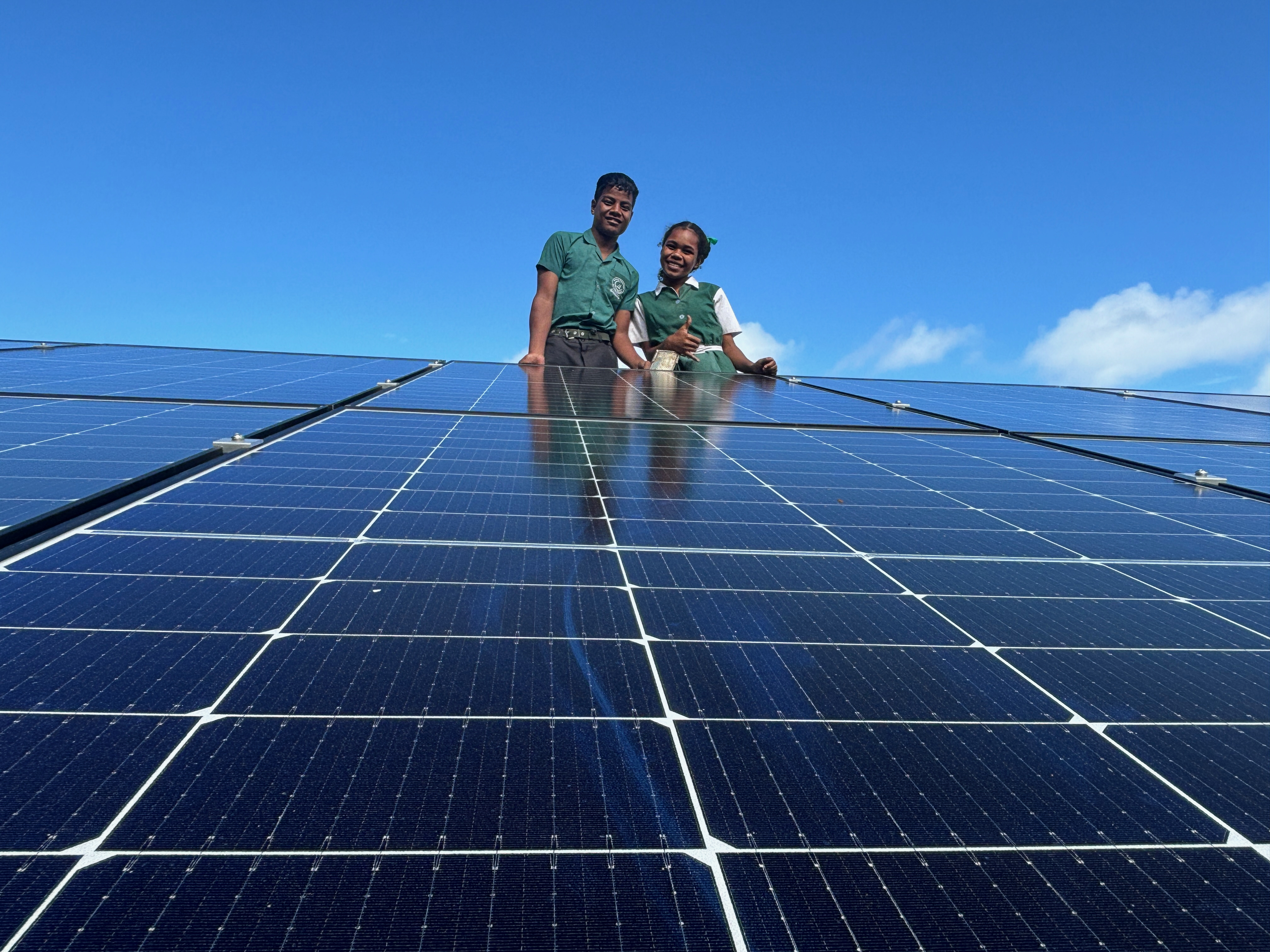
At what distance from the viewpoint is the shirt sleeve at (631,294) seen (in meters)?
12.6

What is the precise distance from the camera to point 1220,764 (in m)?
2.23

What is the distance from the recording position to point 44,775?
6.32ft

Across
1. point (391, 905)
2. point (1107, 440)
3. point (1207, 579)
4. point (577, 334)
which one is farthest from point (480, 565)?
point (577, 334)

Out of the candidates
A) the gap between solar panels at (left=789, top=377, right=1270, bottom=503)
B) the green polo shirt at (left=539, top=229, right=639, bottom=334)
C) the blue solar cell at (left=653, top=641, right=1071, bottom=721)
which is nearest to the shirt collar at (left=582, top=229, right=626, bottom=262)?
the green polo shirt at (left=539, top=229, right=639, bottom=334)

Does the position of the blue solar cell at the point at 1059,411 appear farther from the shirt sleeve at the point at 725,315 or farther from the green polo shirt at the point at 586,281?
the green polo shirt at the point at 586,281

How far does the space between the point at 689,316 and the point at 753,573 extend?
9747 millimetres

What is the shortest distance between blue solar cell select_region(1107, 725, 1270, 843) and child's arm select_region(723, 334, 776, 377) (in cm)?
1140

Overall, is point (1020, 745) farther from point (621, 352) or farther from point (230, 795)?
point (621, 352)

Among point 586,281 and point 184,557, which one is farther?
point 586,281

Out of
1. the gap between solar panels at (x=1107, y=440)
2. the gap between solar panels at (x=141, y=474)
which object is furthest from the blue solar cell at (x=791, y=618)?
the gap between solar panels at (x=1107, y=440)

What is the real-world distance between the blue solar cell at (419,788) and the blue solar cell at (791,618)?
0.73 meters

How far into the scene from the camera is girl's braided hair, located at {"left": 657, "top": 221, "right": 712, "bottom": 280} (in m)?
12.6

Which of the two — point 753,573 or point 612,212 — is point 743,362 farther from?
point 753,573

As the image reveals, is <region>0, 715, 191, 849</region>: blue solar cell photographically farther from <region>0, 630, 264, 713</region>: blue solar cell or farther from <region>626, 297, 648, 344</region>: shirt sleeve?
<region>626, 297, 648, 344</region>: shirt sleeve
